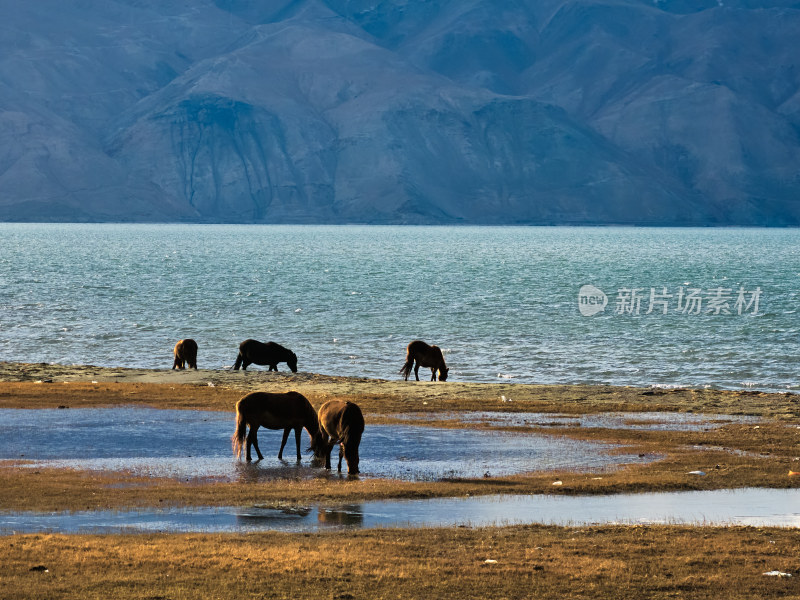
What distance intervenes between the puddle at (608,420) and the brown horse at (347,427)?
6991mm

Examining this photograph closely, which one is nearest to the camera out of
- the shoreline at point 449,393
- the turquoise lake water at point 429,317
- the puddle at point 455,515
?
the puddle at point 455,515

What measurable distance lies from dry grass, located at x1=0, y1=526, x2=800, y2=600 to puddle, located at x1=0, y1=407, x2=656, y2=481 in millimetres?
5214

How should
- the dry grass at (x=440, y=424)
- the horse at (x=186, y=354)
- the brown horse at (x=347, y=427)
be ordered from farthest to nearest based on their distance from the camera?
the horse at (x=186, y=354) < the brown horse at (x=347, y=427) < the dry grass at (x=440, y=424)

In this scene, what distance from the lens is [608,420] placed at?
1133 inches

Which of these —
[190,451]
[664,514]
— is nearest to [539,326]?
[190,451]

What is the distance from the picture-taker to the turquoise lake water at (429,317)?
159ft

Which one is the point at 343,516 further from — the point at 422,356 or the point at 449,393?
the point at 422,356

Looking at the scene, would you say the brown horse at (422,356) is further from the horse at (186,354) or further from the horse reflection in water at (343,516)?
the horse reflection in water at (343,516)

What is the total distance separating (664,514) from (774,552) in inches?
107

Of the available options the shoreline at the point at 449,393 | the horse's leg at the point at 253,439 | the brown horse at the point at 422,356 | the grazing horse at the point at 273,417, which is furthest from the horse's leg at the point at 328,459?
the brown horse at the point at 422,356

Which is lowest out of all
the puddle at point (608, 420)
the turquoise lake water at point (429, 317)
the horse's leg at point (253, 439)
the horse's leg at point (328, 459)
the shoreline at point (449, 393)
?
the horse's leg at point (328, 459)

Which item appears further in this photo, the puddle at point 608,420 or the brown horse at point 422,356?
the brown horse at point 422,356

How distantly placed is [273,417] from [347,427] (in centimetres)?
192

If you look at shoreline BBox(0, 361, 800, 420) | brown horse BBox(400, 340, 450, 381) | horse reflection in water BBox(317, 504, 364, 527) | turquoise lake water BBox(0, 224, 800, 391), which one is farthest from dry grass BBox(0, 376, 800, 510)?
turquoise lake water BBox(0, 224, 800, 391)
